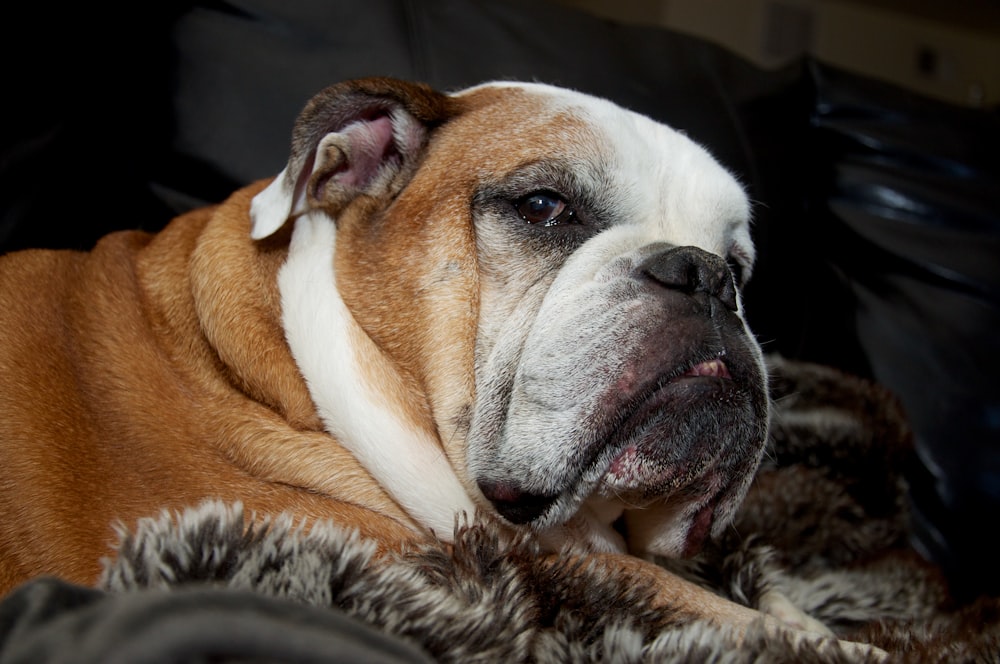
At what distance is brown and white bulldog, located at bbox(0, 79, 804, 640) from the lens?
1.00 metres

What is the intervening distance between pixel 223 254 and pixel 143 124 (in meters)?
0.67

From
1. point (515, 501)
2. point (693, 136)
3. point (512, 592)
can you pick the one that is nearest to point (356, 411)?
point (515, 501)

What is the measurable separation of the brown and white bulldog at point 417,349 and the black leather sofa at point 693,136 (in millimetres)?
425

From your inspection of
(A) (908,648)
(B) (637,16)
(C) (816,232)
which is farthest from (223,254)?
(B) (637,16)

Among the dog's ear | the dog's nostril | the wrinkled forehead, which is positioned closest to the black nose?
the wrinkled forehead

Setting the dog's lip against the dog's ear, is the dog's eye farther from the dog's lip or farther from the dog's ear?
the dog's lip

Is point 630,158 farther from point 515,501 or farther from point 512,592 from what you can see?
point 512,592

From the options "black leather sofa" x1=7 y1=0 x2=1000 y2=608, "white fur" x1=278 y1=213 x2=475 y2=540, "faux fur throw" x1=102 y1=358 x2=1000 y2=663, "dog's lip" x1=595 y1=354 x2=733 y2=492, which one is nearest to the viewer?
"faux fur throw" x1=102 y1=358 x2=1000 y2=663

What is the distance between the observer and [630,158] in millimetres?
1223

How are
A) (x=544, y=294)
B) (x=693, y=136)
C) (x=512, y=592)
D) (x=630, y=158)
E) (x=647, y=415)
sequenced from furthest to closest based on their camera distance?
(x=693, y=136), (x=630, y=158), (x=544, y=294), (x=647, y=415), (x=512, y=592)

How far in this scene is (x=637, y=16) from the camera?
4590 millimetres

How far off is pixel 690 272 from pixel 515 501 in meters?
0.37

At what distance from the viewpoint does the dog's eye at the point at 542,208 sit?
46.5 inches

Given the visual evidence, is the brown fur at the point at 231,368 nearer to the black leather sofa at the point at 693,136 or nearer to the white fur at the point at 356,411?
the white fur at the point at 356,411
